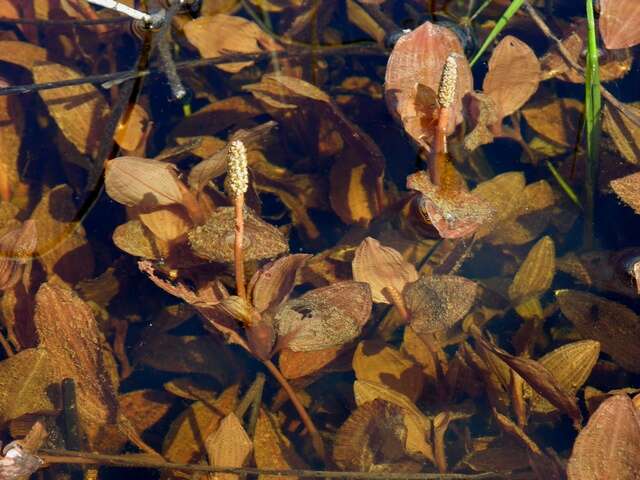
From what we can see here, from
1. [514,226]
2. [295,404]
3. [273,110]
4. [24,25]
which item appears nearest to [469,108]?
[514,226]

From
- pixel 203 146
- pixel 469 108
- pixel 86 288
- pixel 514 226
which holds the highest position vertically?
pixel 469 108

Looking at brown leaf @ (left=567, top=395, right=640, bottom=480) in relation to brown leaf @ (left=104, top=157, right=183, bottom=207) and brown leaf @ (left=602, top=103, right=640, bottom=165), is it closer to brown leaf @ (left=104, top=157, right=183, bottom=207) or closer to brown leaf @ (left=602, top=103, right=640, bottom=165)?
brown leaf @ (left=602, top=103, right=640, bottom=165)

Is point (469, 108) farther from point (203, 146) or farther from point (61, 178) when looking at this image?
point (61, 178)

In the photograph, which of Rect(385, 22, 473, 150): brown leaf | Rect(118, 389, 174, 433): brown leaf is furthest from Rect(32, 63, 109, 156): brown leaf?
Rect(385, 22, 473, 150): brown leaf

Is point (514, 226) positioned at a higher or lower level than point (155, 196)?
lower

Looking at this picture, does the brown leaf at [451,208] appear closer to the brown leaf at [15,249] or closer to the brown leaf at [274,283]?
the brown leaf at [274,283]

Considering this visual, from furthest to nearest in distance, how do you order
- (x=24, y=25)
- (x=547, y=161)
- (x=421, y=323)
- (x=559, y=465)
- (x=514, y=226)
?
1. (x=24, y=25)
2. (x=547, y=161)
3. (x=514, y=226)
4. (x=421, y=323)
5. (x=559, y=465)

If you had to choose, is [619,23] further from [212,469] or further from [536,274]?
[212,469]

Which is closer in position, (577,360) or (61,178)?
(577,360)
